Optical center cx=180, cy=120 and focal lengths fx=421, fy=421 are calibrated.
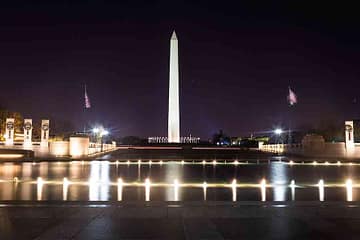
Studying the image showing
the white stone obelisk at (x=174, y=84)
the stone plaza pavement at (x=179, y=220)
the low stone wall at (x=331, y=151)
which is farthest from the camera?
the white stone obelisk at (x=174, y=84)

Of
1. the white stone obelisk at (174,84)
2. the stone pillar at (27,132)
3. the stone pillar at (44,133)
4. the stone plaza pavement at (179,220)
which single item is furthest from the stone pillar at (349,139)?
the stone plaza pavement at (179,220)

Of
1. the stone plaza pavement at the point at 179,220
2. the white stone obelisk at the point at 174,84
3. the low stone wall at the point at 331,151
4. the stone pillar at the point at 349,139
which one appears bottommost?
the stone plaza pavement at the point at 179,220

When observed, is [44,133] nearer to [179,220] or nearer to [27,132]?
[27,132]

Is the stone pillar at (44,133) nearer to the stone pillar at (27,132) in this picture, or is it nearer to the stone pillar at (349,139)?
the stone pillar at (27,132)

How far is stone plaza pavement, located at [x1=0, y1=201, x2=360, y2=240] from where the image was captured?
8.53 meters

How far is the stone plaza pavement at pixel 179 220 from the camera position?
28.0 ft

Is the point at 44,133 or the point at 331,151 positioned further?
the point at 44,133

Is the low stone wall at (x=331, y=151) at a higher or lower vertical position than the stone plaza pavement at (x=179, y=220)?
higher

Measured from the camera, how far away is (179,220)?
10.0 m

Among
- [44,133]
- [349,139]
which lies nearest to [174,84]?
[44,133]

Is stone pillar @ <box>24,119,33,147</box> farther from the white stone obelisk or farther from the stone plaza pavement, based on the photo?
the stone plaza pavement

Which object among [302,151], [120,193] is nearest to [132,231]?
[120,193]

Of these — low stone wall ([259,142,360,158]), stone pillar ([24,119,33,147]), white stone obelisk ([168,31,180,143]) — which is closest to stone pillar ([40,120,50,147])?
stone pillar ([24,119,33,147])

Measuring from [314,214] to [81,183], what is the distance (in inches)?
427
